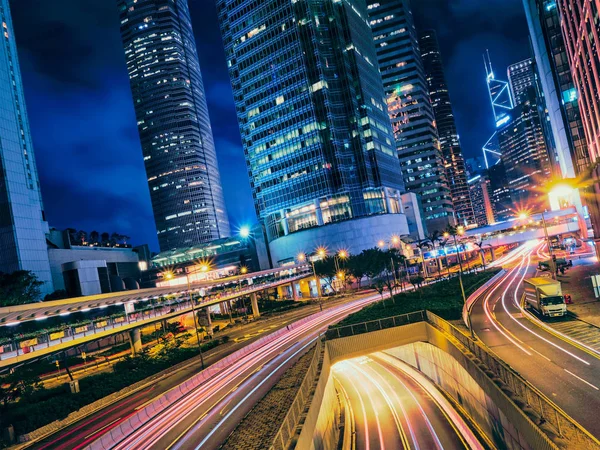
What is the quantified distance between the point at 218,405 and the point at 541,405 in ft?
71.6

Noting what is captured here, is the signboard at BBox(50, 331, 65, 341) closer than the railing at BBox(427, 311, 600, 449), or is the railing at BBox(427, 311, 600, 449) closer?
the railing at BBox(427, 311, 600, 449)

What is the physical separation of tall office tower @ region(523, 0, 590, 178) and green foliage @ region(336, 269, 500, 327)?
169ft

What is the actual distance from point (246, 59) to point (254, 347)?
12029 cm

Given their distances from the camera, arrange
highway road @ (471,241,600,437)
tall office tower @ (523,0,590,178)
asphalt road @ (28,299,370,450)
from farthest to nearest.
Answer: tall office tower @ (523,0,590,178), asphalt road @ (28,299,370,450), highway road @ (471,241,600,437)

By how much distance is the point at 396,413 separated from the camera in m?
34.7

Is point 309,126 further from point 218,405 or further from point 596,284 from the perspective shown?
point 218,405

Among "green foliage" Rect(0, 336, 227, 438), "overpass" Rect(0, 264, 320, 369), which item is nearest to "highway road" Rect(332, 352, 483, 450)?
"green foliage" Rect(0, 336, 227, 438)

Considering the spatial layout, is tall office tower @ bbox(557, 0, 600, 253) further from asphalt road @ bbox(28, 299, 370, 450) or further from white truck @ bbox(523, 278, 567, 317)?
asphalt road @ bbox(28, 299, 370, 450)

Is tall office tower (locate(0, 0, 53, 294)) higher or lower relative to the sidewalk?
higher

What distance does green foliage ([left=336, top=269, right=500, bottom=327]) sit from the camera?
4630 centimetres

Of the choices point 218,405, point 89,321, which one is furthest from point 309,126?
point 218,405

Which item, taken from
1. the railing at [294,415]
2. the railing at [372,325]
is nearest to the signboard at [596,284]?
the railing at [372,325]

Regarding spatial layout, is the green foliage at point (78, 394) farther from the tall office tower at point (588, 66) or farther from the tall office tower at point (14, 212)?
the tall office tower at point (588, 66)

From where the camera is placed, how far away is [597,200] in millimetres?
59719
